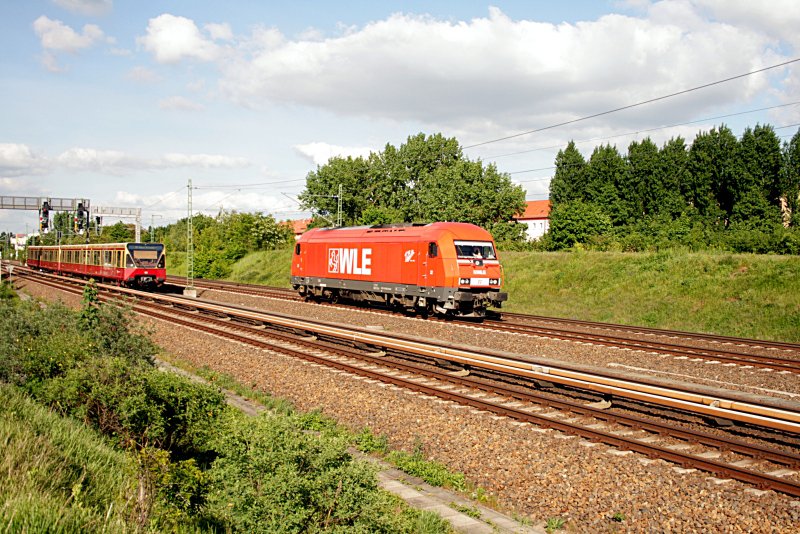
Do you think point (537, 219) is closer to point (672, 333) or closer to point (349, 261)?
point (349, 261)

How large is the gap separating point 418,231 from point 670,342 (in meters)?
10.3

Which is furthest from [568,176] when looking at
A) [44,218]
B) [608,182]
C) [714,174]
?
[44,218]

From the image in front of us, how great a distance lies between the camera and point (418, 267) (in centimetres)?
2495

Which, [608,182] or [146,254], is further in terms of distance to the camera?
[608,182]

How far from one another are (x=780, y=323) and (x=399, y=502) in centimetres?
2062

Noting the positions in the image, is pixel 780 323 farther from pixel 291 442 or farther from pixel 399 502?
pixel 291 442

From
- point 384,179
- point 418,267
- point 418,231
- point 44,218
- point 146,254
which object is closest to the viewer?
point 418,267

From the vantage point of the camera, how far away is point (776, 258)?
27375mm

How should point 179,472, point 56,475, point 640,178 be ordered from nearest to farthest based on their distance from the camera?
point 56,475 → point 179,472 → point 640,178

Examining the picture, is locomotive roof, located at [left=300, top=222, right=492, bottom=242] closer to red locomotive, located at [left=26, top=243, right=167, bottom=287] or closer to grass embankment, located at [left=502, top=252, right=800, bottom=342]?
grass embankment, located at [left=502, top=252, right=800, bottom=342]

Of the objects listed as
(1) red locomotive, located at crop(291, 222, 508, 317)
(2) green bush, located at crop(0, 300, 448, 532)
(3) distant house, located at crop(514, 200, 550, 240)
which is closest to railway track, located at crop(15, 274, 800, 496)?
(2) green bush, located at crop(0, 300, 448, 532)

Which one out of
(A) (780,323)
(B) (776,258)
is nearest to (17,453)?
(A) (780,323)

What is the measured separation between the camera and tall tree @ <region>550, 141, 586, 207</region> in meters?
80.6

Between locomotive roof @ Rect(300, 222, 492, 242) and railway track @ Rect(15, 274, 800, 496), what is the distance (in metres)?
6.50
